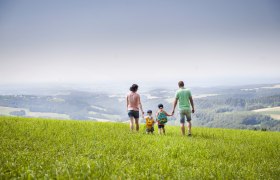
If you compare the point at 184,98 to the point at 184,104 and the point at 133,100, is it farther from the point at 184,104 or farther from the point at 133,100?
the point at 133,100

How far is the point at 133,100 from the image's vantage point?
15930mm

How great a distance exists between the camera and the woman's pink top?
52.1 feet

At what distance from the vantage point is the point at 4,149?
6910mm

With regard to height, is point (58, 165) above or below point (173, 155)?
above

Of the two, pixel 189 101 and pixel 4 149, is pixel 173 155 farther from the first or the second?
pixel 189 101

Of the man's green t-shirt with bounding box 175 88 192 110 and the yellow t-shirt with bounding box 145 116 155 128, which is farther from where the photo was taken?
the yellow t-shirt with bounding box 145 116 155 128

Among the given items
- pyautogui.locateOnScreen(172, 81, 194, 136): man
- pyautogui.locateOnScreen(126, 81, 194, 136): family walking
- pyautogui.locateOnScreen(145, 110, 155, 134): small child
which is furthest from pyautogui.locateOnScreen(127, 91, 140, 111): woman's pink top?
pyautogui.locateOnScreen(172, 81, 194, 136): man

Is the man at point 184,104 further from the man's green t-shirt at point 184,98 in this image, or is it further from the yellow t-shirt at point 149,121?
the yellow t-shirt at point 149,121

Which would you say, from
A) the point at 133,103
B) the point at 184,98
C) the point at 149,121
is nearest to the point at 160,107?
the point at 149,121

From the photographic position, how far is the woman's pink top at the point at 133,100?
15.9m

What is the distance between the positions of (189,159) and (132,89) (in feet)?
29.6

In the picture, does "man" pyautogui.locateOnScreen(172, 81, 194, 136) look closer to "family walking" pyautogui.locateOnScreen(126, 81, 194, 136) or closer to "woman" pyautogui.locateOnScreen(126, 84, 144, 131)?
"family walking" pyautogui.locateOnScreen(126, 81, 194, 136)

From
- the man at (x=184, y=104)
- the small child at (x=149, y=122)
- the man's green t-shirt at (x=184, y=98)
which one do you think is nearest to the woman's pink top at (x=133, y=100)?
the small child at (x=149, y=122)

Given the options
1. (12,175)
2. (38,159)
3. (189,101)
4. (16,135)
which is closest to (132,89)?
(189,101)
